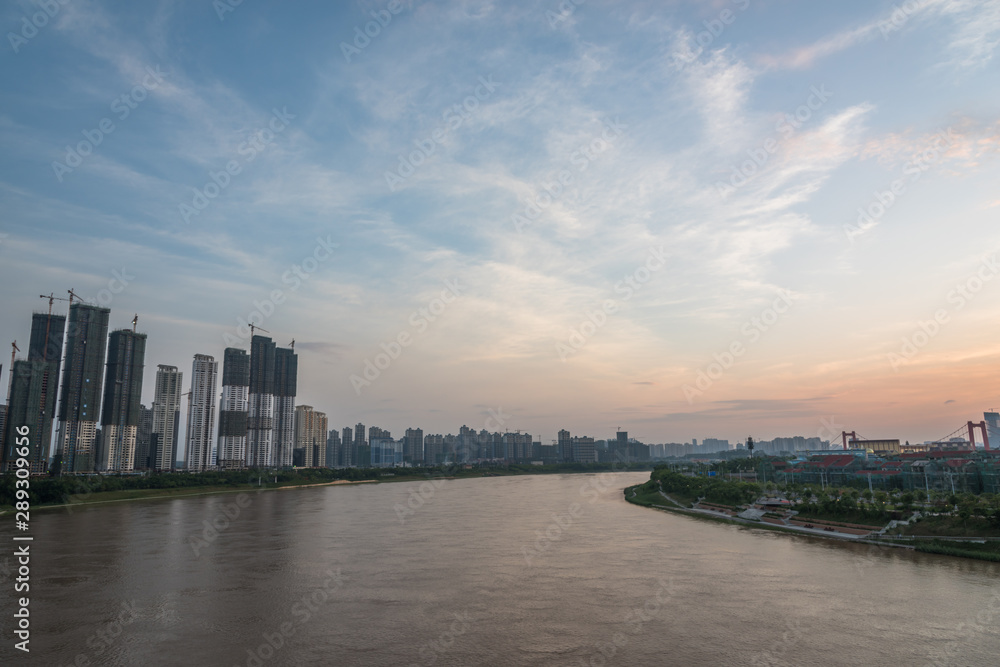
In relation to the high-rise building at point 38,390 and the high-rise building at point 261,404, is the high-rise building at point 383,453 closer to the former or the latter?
the high-rise building at point 261,404

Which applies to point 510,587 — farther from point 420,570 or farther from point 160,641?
point 160,641

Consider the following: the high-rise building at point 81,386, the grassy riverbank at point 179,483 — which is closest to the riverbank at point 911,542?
the grassy riverbank at point 179,483

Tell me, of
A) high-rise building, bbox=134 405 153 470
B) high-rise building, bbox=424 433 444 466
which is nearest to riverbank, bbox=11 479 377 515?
high-rise building, bbox=134 405 153 470

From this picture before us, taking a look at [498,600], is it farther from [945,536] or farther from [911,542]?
[945,536]

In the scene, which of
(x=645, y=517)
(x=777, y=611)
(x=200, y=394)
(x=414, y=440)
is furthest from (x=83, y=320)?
(x=414, y=440)

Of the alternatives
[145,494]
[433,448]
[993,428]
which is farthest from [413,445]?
[993,428]

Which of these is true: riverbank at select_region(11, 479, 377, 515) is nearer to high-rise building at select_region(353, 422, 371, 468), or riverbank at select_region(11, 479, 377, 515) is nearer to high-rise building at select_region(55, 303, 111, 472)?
high-rise building at select_region(55, 303, 111, 472)
